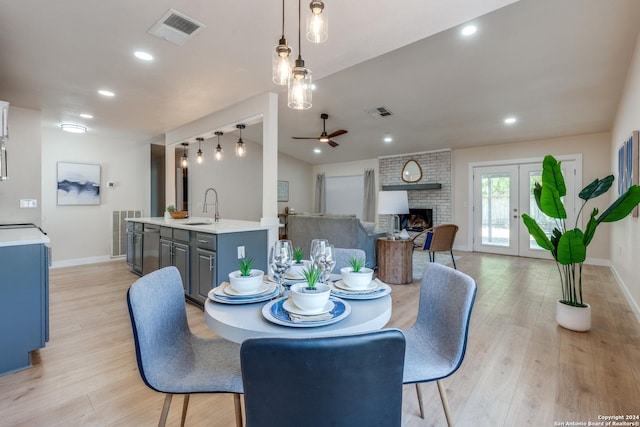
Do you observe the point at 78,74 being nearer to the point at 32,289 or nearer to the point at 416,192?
the point at 32,289

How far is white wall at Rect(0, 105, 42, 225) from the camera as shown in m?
3.91

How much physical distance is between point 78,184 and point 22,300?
4154mm

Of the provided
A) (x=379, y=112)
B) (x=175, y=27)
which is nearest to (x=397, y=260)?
(x=379, y=112)

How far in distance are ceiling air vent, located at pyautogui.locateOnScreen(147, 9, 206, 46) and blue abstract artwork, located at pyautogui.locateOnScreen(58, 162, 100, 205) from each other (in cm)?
429

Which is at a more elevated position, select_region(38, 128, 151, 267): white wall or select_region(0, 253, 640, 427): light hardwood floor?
select_region(38, 128, 151, 267): white wall

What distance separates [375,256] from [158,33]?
4117 millimetres

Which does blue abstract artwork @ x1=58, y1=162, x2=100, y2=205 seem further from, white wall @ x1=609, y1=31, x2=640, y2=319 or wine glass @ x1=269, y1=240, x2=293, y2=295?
white wall @ x1=609, y1=31, x2=640, y2=319

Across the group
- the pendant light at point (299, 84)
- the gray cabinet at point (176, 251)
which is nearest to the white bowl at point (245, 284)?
the pendant light at point (299, 84)

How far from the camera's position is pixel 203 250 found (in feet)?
10.4

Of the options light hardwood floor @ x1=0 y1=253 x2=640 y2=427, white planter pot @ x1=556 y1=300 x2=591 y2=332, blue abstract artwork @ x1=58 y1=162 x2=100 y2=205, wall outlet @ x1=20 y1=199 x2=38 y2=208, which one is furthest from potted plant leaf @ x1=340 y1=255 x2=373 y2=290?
blue abstract artwork @ x1=58 y1=162 x2=100 y2=205

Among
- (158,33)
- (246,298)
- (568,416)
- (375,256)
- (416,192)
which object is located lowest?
(568,416)

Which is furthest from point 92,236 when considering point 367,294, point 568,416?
point 568,416

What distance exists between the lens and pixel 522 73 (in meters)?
3.76

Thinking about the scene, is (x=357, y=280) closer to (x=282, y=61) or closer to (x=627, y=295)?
(x=282, y=61)
